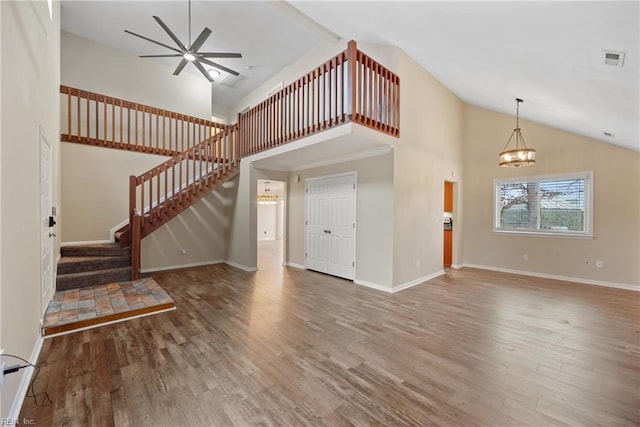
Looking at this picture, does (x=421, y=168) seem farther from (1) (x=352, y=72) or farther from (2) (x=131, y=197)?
(2) (x=131, y=197)

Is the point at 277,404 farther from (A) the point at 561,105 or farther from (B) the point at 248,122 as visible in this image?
(B) the point at 248,122

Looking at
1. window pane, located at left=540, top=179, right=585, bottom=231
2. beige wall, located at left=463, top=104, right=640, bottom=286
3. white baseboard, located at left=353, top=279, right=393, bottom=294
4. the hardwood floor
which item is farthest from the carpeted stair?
window pane, located at left=540, top=179, right=585, bottom=231

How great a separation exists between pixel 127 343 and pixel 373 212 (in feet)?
12.7

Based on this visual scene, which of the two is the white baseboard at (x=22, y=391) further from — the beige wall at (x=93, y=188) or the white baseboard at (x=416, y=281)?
the white baseboard at (x=416, y=281)

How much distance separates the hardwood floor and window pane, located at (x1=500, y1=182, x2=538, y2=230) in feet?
7.05

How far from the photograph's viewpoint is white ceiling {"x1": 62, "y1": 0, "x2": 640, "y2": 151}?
2.11m

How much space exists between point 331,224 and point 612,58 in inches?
172

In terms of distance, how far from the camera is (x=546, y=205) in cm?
568

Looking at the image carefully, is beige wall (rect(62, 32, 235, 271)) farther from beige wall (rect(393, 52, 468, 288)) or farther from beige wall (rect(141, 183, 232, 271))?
beige wall (rect(393, 52, 468, 288))

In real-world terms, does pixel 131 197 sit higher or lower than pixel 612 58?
lower

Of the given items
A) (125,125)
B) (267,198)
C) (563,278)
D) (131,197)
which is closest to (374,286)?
(563,278)

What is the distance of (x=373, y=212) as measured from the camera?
4.82 meters

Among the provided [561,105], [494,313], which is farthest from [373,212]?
[561,105]

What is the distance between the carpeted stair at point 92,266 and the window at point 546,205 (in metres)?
7.85
